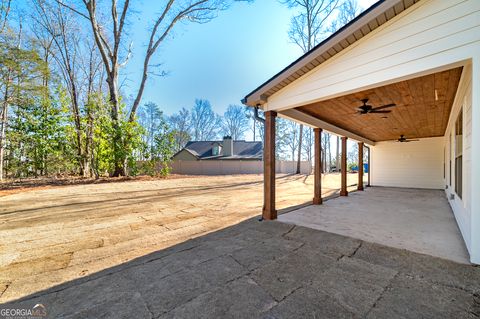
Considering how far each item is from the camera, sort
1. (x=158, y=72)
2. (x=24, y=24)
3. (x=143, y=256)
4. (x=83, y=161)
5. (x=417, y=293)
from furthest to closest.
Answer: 1. (x=158, y=72)
2. (x=83, y=161)
3. (x=24, y=24)
4. (x=143, y=256)
5. (x=417, y=293)

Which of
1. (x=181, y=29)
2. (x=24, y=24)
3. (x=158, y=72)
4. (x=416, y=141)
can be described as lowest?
(x=416, y=141)

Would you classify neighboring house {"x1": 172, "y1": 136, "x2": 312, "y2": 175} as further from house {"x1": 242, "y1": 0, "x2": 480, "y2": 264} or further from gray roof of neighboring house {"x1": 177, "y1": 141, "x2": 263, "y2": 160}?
house {"x1": 242, "y1": 0, "x2": 480, "y2": 264}

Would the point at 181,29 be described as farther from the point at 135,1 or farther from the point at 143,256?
the point at 143,256

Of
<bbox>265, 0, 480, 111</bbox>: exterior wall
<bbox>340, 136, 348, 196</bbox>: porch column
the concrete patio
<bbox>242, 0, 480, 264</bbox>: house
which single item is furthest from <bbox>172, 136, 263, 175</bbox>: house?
<bbox>265, 0, 480, 111</bbox>: exterior wall

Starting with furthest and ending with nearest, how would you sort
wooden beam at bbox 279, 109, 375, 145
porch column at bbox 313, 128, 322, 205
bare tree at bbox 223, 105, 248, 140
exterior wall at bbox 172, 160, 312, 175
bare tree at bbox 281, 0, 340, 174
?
bare tree at bbox 223, 105, 248, 140 → exterior wall at bbox 172, 160, 312, 175 → bare tree at bbox 281, 0, 340, 174 → porch column at bbox 313, 128, 322, 205 → wooden beam at bbox 279, 109, 375, 145

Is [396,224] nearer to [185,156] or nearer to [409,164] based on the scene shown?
[409,164]

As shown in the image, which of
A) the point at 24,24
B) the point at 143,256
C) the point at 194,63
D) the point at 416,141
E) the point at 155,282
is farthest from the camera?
the point at 194,63

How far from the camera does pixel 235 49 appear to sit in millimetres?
12492

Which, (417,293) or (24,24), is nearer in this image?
(417,293)

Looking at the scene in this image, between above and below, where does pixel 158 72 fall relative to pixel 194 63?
below

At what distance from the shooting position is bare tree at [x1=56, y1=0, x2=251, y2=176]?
9.74 metres

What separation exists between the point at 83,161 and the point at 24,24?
7.63 meters

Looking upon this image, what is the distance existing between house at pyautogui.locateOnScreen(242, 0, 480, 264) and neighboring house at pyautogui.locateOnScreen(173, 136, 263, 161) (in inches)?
656

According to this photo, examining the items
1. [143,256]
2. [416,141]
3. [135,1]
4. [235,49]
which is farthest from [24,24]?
[416,141]
